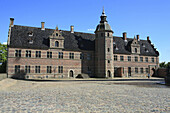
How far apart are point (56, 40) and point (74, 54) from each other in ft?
17.6

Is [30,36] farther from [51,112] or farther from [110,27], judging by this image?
[51,112]

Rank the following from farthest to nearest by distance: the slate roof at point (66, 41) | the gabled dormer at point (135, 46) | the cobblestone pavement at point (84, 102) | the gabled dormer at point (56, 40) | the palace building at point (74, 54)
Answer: the gabled dormer at point (135, 46), the gabled dormer at point (56, 40), the slate roof at point (66, 41), the palace building at point (74, 54), the cobblestone pavement at point (84, 102)

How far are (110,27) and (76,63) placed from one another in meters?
12.4

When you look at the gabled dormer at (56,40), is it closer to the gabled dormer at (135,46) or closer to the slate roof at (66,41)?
the slate roof at (66,41)

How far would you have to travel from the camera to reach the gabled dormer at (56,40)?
35.5m

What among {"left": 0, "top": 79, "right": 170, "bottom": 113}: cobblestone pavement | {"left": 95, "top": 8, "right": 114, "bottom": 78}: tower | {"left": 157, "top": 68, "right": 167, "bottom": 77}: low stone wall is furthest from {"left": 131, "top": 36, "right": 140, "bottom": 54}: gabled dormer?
{"left": 0, "top": 79, "right": 170, "bottom": 113}: cobblestone pavement

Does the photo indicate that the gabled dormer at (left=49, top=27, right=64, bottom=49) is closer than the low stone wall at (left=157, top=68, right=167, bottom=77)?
Yes

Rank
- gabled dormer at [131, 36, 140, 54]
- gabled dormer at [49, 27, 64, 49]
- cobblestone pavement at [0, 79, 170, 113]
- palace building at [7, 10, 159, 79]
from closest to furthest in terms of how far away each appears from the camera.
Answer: cobblestone pavement at [0, 79, 170, 113]
palace building at [7, 10, 159, 79]
gabled dormer at [49, 27, 64, 49]
gabled dormer at [131, 36, 140, 54]

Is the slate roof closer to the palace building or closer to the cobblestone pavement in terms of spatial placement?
the palace building

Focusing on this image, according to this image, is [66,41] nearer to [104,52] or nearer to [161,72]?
[104,52]

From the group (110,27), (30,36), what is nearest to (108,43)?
(110,27)

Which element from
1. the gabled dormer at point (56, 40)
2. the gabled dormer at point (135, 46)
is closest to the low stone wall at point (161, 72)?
the gabled dormer at point (135, 46)

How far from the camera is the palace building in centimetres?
3297

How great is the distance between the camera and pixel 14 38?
33.3 meters
